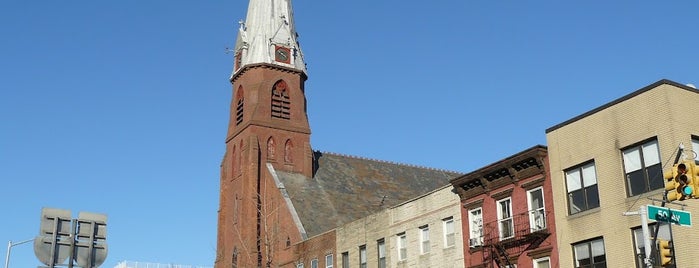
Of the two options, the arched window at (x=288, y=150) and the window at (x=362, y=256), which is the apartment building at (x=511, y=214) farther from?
the arched window at (x=288, y=150)

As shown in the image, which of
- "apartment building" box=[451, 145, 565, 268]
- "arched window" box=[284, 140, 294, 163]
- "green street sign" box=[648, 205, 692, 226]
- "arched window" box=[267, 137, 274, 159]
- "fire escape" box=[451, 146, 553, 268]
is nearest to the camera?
"green street sign" box=[648, 205, 692, 226]

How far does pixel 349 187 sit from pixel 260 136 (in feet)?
26.2

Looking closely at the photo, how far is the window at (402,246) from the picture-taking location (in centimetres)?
4219

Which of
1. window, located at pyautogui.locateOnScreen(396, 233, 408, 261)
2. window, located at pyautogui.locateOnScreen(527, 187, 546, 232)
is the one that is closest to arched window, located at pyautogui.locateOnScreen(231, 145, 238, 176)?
window, located at pyautogui.locateOnScreen(396, 233, 408, 261)

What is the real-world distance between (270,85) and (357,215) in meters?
13.0

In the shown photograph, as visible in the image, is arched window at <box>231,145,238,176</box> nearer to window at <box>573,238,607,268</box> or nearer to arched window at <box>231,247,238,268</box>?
arched window at <box>231,247,238,268</box>

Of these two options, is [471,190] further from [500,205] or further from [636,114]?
[636,114]

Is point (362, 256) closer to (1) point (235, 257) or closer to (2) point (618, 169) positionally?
(2) point (618, 169)

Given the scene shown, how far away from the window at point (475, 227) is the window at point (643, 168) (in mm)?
8036

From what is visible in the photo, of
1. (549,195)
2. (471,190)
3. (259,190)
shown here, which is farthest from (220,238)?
(549,195)

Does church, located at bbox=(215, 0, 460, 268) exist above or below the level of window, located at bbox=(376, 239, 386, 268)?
above

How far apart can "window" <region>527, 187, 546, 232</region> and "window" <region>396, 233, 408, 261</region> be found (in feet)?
29.7

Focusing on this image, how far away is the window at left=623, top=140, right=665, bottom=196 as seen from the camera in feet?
96.5

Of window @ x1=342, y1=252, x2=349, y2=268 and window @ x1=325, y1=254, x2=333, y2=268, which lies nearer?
window @ x1=342, y1=252, x2=349, y2=268
